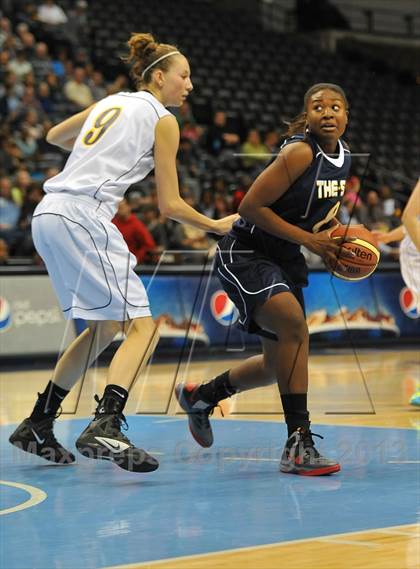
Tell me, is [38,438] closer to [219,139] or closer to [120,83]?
[120,83]

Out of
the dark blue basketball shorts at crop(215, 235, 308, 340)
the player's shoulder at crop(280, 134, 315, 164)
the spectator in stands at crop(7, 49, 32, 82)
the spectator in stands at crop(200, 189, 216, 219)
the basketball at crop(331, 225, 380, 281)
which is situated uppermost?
the player's shoulder at crop(280, 134, 315, 164)

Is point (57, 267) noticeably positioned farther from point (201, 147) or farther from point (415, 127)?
Result: point (415, 127)

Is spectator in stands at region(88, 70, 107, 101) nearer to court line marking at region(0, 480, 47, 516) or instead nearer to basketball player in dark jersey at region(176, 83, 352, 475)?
basketball player in dark jersey at region(176, 83, 352, 475)

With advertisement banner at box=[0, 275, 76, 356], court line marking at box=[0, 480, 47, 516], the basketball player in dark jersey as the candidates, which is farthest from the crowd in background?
court line marking at box=[0, 480, 47, 516]

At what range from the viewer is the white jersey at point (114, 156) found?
573 cm

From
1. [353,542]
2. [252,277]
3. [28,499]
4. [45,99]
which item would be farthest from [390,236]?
[45,99]

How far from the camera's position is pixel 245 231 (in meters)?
6.00

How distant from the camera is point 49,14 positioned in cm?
2019

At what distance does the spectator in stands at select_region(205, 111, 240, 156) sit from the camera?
18.7 meters

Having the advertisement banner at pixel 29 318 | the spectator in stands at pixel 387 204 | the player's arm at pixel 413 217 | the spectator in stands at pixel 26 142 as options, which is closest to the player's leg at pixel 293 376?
the player's arm at pixel 413 217

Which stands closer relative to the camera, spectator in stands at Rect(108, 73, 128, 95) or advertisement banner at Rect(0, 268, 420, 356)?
advertisement banner at Rect(0, 268, 420, 356)

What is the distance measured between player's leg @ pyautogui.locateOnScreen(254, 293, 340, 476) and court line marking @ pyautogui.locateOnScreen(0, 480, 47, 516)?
1.22 meters

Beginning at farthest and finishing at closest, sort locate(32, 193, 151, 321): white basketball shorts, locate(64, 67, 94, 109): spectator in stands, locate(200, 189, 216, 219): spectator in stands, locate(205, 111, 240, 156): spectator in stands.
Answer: locate(205, 111, 240, 156): spectator in stands → locate(64, 67, 94, 109): spectator in stands → locate(200, 189, 216, 219): spectator in stands → locate(32, 193, 151, 321): white basketball shorts

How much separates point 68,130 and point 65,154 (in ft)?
34.6
